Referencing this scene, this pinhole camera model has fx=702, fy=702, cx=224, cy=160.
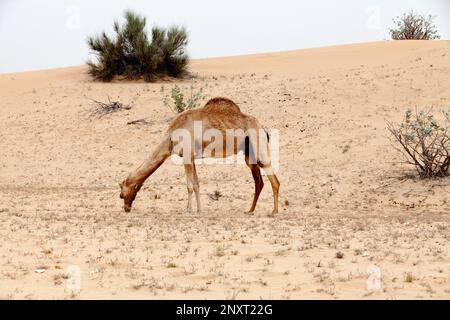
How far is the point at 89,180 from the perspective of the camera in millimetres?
16453

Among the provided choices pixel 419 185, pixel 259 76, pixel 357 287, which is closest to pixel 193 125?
pixel 419 185

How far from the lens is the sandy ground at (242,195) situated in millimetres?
6594

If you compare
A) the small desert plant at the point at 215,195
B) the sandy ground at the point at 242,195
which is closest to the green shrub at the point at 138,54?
the sandy ground at the point at 242,195

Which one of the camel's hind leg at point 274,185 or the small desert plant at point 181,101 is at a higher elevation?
the small desert plant at point 181,101

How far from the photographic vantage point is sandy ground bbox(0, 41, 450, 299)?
659 centimetres

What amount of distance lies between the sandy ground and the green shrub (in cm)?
114

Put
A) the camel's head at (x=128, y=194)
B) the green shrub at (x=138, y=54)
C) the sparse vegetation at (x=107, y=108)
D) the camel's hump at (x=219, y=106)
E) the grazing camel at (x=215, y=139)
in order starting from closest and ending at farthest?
1. the grazing camel at (x=215, y=139)
2. the camel's hump at (x=219, y=106)
3. the camel's head at (x=128, y=194)
4. the sparse vegetation at (x=107, y=108)
5. the green shrub at (x=138, y=54)

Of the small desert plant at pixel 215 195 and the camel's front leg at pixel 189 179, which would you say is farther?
the small desert plant at pixel 215 195

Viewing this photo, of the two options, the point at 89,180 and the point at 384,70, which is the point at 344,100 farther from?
the point at 89,180

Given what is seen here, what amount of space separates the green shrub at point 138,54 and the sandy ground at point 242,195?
3.74ft

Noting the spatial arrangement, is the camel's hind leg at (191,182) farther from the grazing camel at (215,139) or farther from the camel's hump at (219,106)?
the camel's hump at (219,106)

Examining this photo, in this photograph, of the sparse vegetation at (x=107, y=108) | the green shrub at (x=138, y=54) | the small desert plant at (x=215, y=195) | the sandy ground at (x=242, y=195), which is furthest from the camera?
the green shrub at (x=138, y=54)

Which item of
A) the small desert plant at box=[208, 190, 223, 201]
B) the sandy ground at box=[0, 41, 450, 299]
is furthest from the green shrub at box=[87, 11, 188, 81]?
the small desert plant at box=[208, 190, 223, 201]

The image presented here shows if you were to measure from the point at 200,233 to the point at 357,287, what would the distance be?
10.8 ft
